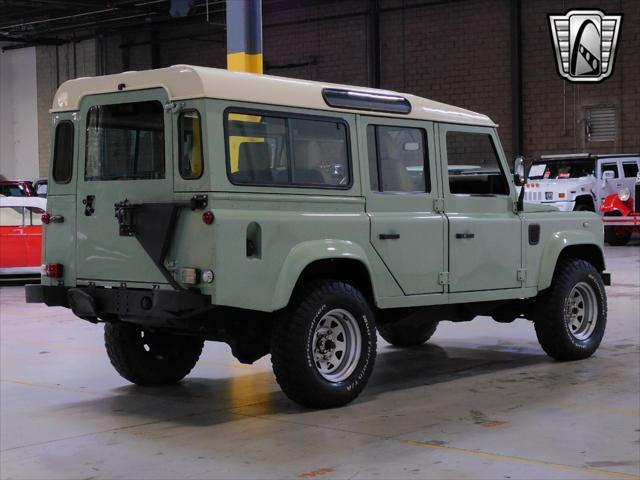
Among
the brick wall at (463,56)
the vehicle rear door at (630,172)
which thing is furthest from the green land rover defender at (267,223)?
the brick wall at (463,56)

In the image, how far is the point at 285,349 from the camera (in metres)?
7.23

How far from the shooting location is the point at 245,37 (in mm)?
12977

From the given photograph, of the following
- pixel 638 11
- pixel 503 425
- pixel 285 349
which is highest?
pixel 638 11

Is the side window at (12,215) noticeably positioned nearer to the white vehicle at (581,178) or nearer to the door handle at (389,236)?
the door handle at (389,236)

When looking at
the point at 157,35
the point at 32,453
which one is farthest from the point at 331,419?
the point at 157,35

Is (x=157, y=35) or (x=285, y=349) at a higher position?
(x=157, y=35)

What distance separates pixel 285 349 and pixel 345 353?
24.9 inches

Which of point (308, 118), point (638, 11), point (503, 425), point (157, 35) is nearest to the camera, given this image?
point (503, 425)

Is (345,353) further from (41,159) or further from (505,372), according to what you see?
(41,159)

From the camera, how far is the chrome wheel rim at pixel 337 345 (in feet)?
24.8

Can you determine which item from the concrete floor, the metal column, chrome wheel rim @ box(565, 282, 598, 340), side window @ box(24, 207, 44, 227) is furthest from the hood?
chrome wheel rim @ box(565, 282, 598, 340)

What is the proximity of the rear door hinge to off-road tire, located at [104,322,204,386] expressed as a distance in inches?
75.1

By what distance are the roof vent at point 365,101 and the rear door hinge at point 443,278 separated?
1283mm

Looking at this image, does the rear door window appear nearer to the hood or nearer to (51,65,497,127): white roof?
(51,65,497,127): white roof
